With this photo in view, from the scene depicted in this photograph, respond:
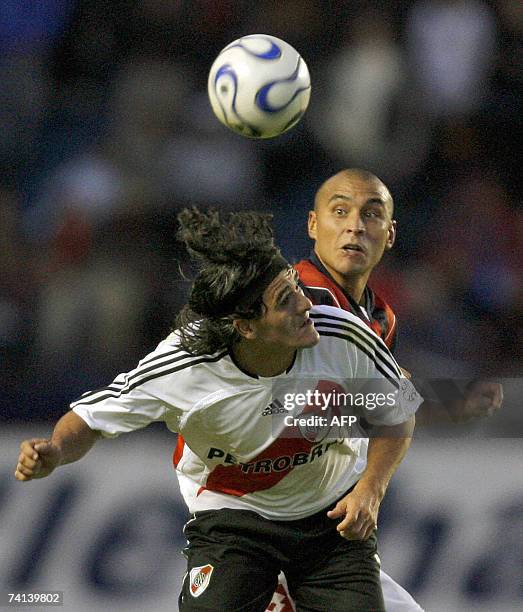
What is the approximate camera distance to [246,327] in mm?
3498

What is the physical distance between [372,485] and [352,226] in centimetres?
144

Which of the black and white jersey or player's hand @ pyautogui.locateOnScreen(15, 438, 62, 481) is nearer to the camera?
player's hand @ pyautogui.locateOnScreen(15, 438, 62, 481)

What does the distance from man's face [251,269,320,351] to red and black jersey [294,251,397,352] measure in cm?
44

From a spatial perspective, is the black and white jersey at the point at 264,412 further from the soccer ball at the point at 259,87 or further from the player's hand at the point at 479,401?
the soccer ball at the point at 259,87

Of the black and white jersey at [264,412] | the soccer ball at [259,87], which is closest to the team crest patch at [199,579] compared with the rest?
the black and white jersey at [264,412]

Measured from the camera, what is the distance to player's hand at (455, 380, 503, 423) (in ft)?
14.6

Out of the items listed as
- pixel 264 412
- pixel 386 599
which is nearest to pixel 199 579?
pixel 264 412

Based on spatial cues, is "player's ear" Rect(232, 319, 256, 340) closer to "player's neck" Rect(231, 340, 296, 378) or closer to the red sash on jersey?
"player's neck" Rect(231, 340, 296, 378)

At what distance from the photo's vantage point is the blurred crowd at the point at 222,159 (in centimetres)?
601

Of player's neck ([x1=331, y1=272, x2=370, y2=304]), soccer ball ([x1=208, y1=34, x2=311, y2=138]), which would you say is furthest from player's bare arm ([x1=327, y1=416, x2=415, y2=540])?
soccer ball ([x1=208, y1=34, x2=311, y2=138])

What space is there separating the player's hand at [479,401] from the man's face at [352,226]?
0.67m

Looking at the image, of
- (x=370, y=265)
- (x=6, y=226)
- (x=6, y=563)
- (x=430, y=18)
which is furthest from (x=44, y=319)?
(x=430, y=18)

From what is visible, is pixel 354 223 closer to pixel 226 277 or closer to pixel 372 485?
pixel 226 277

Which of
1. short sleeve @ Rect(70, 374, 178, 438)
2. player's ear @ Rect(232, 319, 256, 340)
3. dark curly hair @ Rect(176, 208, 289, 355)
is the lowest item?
short sleeve @ Rect(70, 374, 178, 438)
